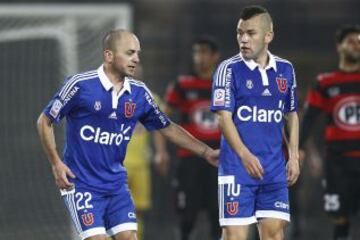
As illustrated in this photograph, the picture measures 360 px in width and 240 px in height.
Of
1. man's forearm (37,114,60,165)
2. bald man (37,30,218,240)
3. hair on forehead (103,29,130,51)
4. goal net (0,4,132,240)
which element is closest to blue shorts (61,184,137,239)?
bald man (37,30,218,240)

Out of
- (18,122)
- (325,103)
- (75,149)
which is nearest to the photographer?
(75,149)

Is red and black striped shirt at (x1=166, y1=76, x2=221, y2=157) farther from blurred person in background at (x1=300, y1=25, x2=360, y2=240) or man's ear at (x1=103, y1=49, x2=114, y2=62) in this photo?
man's ear at (x1=103, y1=49, x2=114, y2=62)

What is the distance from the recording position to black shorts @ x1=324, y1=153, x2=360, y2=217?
11.2m

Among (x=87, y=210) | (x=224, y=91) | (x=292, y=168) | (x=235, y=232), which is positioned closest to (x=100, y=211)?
(x=87, y=210)

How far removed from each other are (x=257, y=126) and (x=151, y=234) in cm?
678

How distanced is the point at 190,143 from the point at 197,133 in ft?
10.4

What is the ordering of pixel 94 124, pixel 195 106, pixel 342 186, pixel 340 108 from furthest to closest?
pixel 195 106
pixel 342 186
pixel 340 108
pixel 94 124

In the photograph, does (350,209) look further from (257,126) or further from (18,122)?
(18,122)

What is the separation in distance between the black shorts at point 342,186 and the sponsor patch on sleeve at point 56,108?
137 inches

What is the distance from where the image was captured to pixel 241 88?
29.0 ft

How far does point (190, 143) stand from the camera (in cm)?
903

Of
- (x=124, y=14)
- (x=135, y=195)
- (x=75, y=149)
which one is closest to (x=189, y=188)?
(x=135, y=195)

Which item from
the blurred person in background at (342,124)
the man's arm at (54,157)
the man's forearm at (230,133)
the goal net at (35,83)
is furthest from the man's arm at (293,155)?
the goal net at (35,83)

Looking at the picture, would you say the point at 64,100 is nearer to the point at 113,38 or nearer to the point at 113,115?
the point at 113,115
